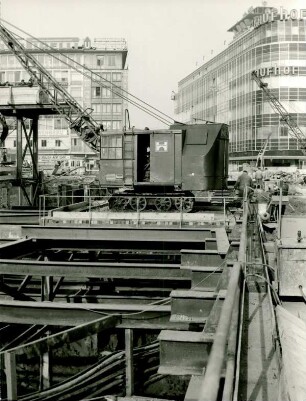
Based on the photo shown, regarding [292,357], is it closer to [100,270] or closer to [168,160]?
[100,270]

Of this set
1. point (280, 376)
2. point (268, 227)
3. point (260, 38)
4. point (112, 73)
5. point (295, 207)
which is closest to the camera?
point (280, 376)

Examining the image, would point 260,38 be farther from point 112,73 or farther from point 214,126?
point 214,126

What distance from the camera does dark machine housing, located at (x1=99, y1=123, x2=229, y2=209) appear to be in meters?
20.8

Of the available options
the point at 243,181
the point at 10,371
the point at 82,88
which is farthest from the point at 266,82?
the point at 10,371

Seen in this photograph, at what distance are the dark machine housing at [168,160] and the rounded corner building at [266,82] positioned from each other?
2143 inches

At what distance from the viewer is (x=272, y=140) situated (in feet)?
264

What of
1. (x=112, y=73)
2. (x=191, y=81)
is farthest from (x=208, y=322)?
(x=191, y=81)

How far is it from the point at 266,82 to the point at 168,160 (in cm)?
6272

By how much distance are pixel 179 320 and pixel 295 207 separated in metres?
25.0

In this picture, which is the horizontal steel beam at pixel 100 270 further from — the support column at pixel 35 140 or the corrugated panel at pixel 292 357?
the support column at pixel 35 140

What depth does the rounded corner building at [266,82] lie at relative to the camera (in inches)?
3019

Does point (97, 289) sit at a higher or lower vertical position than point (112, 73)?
lower

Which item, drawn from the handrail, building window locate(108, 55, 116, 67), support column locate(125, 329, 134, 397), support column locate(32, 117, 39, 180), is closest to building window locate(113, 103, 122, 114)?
building window locate(108, 55, 116, 67)

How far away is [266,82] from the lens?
79000 mm
